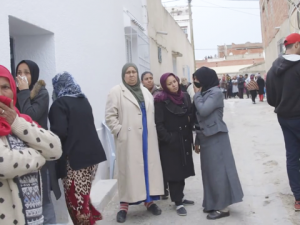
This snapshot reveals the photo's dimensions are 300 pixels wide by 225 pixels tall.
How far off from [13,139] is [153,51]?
902cm

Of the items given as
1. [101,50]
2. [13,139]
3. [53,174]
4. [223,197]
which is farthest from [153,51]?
[13,139]

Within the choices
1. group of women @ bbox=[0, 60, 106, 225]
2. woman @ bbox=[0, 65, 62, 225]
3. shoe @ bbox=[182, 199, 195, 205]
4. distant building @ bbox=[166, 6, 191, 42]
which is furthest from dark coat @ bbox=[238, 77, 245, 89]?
woman @ bbox=[0, 65, 62, 225]

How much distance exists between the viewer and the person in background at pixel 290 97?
397 cm

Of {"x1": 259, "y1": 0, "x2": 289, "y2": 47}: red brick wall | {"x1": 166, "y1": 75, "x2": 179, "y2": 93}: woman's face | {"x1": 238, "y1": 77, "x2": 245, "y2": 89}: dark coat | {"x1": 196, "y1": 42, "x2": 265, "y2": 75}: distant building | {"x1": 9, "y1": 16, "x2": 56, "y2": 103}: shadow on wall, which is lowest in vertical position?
{"x1": 166, "y1": 75, "x2": 179, "y2": 93}: woman's face

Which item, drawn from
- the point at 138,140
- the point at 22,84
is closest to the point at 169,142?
the point at 138,140

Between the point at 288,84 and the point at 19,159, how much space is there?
3066 millimetres

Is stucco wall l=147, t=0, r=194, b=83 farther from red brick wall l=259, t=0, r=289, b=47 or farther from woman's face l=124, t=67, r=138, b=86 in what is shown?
woman's face l=124, t=67, r=138, b=86

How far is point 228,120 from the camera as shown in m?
12.1

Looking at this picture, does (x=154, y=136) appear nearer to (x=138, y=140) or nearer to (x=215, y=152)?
(x=138, y=140)

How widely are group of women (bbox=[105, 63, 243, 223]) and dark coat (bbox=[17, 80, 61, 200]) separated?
1.17 meters

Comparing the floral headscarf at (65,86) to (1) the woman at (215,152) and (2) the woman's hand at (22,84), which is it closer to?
(2) the woman's hand at (22,84)

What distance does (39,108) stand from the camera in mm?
3006

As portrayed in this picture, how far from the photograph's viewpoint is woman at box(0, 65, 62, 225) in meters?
1.91

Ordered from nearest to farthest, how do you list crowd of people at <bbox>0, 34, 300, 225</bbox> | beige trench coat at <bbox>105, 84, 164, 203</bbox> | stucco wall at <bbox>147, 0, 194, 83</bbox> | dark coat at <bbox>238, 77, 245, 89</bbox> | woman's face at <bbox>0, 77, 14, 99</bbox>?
woman's face at <bbox>0, 77, 14, 99</bbox>, crowd of people at <bbox>0, 34, 300, 225</bbox>, beige trench coat at <bbox>105, 84, 164, 203</bbox>, stucco wall at <bbox>147, 0, 194, 83</bbox>, dark coat at <bbox>238, 77, 245, 89</bbox>
